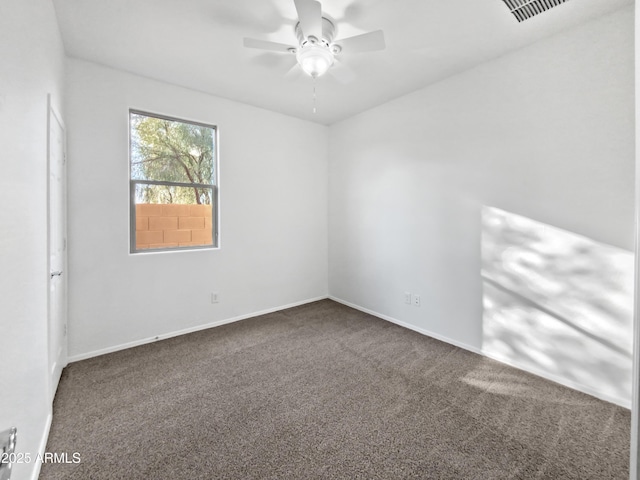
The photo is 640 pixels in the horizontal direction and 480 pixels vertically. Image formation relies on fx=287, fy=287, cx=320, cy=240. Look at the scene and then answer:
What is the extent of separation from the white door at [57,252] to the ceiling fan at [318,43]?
1621mm

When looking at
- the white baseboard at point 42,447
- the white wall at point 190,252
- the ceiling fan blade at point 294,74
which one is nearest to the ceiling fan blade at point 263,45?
the ceiling fan blade at point 294,74

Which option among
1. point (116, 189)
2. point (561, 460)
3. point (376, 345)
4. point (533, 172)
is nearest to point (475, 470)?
point (561, 460)

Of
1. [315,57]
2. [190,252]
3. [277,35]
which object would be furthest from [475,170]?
[190,252]

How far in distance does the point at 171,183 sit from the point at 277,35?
1.87 m

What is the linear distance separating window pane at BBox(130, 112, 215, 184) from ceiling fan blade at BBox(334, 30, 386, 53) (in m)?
2.07

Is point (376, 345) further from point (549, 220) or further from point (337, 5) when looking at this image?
point (337, 5)

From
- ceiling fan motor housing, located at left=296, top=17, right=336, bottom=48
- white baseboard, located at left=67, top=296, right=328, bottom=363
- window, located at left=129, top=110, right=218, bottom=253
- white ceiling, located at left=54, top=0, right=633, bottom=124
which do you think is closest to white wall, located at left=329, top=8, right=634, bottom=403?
white ceiling, located at left=54, top=0, right=633, bottom=124

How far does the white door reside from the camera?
2.02 m

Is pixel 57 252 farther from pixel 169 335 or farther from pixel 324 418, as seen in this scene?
pixel 324 418

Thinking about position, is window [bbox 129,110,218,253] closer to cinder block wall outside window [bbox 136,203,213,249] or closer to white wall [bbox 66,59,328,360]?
cinder block wall outside window [bbox 136,203,213,249]

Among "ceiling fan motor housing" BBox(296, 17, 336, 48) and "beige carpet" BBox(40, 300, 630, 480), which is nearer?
"beige carpet" BBox(40, 300, 630, 480)

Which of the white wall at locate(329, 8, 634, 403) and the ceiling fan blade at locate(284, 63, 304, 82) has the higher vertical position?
the ceiling fan blade at locate(284, 63, 304, 82)

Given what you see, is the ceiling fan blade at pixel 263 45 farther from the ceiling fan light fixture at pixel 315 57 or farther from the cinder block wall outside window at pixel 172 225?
the cinder block wall outside window at pixel 172 225

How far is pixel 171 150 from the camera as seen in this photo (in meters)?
3.19
